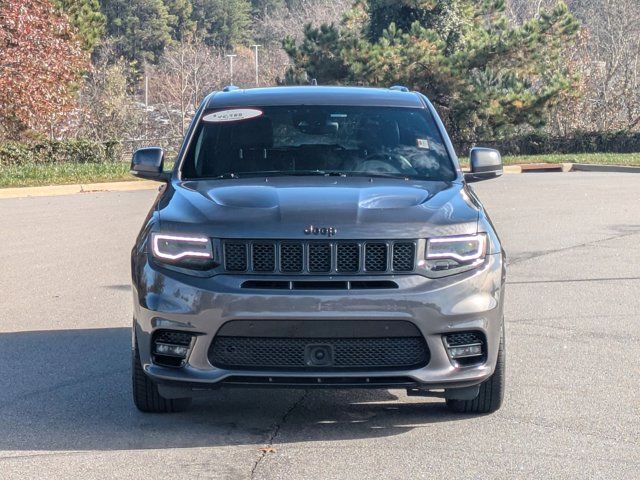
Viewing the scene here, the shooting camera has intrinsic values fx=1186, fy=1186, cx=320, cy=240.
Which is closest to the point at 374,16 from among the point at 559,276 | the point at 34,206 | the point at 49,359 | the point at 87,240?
the point at 34,206

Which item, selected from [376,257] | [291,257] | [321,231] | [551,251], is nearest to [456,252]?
[376,257]

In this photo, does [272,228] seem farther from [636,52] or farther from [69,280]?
[636,52]

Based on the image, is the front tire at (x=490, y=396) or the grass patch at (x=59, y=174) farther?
the grass patch at (x=59, y=174)

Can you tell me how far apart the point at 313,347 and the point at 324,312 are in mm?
208

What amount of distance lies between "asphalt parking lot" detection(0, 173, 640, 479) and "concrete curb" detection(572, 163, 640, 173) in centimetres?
1996

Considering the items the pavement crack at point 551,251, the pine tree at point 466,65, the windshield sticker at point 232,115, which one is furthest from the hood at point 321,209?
the pine tree at point 466,65

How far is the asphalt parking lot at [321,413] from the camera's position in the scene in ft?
17.5

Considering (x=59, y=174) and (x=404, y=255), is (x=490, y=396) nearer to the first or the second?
(x=404, y=255)

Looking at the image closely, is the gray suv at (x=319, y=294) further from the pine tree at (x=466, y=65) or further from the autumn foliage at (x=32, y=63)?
the pine tree at (x=466, y=65)

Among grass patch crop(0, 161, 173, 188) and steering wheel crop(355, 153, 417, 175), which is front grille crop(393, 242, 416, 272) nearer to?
steering wheel crop(355, 153, 417, 175)

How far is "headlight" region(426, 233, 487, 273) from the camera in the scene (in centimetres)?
560

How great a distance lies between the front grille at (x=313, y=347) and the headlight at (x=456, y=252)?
1.23ft

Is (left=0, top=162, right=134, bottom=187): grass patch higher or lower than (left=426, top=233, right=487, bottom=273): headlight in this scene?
lower

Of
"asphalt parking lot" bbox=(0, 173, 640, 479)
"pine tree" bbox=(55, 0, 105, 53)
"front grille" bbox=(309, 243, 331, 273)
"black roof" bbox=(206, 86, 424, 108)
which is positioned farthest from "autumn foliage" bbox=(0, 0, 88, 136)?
"front grille" bbox=(309, 243, 331, 273)
